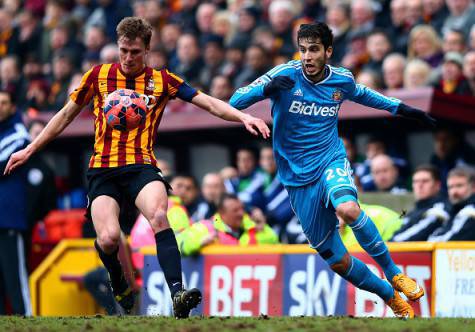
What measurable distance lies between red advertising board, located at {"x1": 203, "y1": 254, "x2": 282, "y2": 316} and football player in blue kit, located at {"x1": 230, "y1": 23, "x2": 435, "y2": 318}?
7.35 ft

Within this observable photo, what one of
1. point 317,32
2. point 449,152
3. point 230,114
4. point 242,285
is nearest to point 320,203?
Result: point 230,114

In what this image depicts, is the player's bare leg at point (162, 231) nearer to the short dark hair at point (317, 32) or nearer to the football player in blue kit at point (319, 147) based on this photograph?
the football player in blue kit at point (319, 147)

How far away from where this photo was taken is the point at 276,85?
336 inches

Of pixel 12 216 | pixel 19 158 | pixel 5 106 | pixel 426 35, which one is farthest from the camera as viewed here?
pixel 426 35

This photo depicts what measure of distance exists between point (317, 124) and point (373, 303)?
2.28 meters

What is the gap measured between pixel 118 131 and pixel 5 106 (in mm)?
4349

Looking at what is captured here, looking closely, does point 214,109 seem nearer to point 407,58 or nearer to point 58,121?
point 58,121

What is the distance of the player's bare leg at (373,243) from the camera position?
27.6 ft

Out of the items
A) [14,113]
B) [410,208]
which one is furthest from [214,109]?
[14,113]

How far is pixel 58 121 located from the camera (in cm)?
878

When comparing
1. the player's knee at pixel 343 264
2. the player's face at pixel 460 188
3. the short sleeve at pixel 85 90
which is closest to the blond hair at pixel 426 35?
the player's face at pixel 460 188

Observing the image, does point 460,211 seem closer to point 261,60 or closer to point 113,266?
point 113,266

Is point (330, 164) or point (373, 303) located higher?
point (330, 164)

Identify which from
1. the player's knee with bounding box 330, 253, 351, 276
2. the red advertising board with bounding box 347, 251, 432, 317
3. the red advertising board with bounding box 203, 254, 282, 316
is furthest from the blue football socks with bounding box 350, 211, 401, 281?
the red advertising board with bounding box 203, 254, 282, 316
